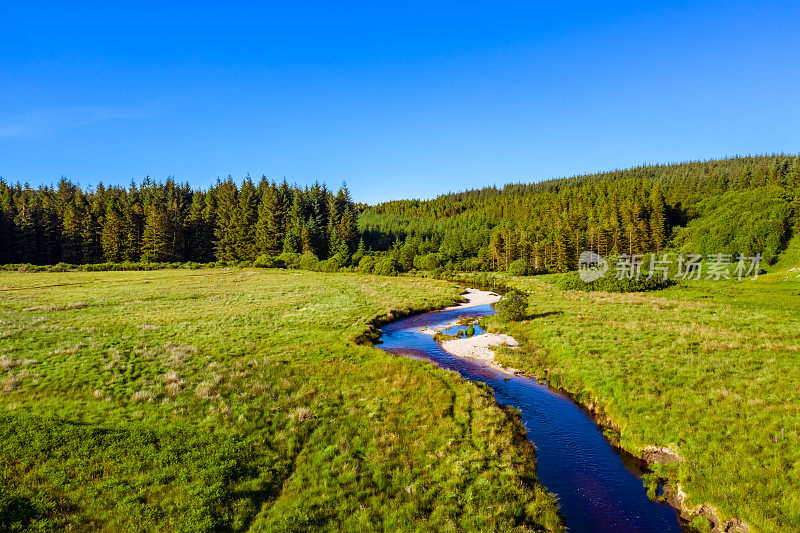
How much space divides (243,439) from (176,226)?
107 meters

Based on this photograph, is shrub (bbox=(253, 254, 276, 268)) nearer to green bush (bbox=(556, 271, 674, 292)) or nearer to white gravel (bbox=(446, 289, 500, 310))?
white gravel (bbox=(446, 289, 500, 310))

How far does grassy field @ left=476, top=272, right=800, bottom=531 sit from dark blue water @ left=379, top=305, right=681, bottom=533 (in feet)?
3.90

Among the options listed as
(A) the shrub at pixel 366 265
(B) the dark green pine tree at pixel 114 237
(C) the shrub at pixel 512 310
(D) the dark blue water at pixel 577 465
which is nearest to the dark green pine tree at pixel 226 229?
(B) the dark green pine tree at pixel 114 237

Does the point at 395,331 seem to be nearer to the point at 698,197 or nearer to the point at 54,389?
the point at 54,389

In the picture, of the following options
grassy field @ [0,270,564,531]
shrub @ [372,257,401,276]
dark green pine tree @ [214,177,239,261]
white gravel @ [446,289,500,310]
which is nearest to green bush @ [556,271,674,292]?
white gravel @ [446,289,500,310]

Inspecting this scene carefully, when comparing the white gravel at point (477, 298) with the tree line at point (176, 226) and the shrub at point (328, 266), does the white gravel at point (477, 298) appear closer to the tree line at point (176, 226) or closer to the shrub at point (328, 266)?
the shrub at point (328, 266)

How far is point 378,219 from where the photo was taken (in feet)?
603

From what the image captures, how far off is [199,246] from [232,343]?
313 ft

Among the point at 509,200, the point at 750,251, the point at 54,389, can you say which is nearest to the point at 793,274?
the point at 750,251

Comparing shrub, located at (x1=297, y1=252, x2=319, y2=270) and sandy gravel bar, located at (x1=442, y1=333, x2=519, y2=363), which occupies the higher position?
shrub, located at (x1=297, y1=252, x2=319, y2=270)

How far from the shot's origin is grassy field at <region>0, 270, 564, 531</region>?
10.6 meters

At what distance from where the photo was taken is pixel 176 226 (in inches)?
3996

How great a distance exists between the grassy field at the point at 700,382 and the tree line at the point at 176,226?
78.3 meters

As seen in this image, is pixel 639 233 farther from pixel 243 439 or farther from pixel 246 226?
pixel 246 226
